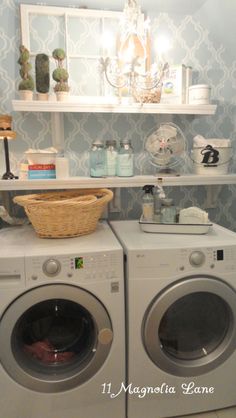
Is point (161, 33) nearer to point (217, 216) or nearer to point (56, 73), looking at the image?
point (56, 73)

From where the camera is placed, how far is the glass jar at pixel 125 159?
1714mm

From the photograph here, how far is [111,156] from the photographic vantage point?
174cm

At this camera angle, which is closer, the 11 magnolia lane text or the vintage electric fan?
the 11 magnolia lane text

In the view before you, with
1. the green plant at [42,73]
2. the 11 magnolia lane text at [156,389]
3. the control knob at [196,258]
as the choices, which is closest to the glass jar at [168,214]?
the control knob at [196,258]

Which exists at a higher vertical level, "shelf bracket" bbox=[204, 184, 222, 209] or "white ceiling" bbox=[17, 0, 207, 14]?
"white ceiling" bbox=[17, 0, 207, 14]

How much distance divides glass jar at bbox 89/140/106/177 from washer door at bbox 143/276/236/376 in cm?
78

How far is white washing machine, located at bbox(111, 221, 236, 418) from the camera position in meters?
1.34

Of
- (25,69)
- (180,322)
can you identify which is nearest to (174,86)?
(25,69)

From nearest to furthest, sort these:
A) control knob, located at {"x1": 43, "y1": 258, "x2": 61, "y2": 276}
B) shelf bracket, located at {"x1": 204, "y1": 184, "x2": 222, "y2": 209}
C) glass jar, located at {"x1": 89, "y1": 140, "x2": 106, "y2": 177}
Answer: control knob, located at {"x1": 43, "y1": 258, "x2": 61, "y2": 276}, glass jar, located at {"x1": 89, "y1": 140, "x2": 106, "y2": 177}, shelf bracket, located at {"x1": 204, "y1": 184, "x2": 222, "y2": 209}

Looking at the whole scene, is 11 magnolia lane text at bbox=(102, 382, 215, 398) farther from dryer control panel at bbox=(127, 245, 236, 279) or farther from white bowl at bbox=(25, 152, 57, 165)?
white bowl at bbox=(25, 152, 57, 165)

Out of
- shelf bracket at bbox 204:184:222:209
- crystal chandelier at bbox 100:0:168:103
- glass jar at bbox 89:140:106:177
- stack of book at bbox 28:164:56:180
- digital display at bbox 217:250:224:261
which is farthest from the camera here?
shelf bracket at bbox 204:184:222:209

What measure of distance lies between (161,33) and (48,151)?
103 centimetres

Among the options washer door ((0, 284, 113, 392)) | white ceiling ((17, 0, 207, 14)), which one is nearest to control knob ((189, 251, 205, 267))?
washer door ((0, 284, 113, 392))

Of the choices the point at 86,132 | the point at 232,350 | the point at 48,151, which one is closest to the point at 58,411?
the point at 232,350
